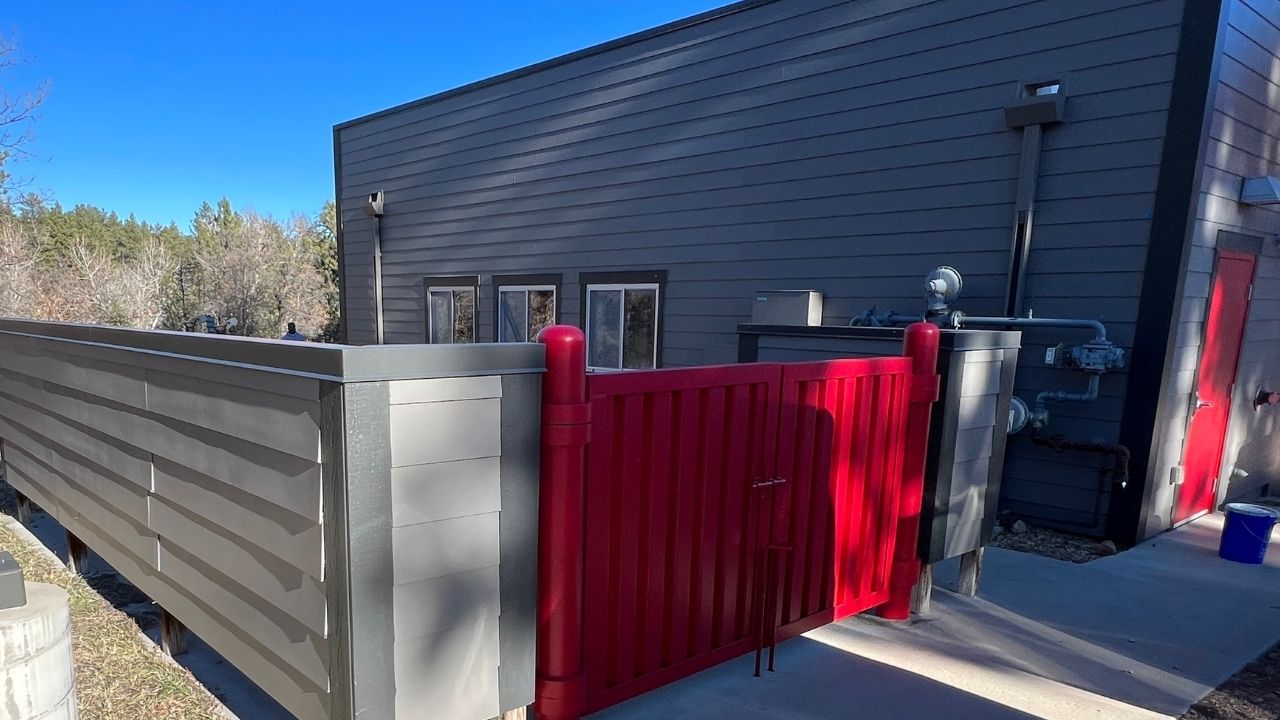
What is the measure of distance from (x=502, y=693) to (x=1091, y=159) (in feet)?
16.6

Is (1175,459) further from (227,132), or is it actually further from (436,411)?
(227,132)

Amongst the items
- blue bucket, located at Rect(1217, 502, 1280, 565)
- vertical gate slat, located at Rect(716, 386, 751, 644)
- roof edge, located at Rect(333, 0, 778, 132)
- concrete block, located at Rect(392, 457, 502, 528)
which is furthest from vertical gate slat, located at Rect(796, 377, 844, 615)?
roof edge, located at Rect(333, 0, 778, 132)

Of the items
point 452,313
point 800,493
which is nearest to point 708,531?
point 800,493

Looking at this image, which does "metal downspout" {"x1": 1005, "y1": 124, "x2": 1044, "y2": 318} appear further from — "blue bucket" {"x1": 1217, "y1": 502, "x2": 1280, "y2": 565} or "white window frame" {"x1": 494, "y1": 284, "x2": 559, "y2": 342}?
"white window frame" {"x1": 494, "y1": 284, "x2": 559, "y2": 342}

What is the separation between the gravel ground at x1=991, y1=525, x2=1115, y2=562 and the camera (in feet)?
14.7

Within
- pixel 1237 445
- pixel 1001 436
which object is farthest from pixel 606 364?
pixel 1237 445

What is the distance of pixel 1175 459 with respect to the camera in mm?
4785

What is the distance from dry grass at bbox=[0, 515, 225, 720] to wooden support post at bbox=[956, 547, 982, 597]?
12.1 ft

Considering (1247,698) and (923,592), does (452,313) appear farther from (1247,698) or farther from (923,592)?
(1247,698)

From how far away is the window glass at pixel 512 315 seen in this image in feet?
28.9

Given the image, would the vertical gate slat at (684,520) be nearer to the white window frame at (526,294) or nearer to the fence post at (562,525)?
the fence post at (562,525)

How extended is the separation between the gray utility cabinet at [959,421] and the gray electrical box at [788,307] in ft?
7.22

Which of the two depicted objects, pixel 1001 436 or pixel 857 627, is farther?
pixel 1001 436

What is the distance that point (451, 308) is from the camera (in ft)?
32.1
